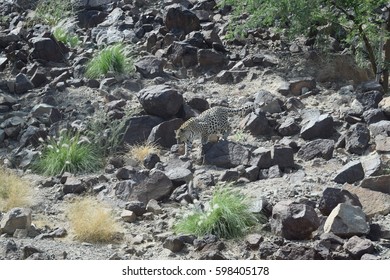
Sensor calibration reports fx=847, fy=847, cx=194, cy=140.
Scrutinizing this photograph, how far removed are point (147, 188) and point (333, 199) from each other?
2.39 meters

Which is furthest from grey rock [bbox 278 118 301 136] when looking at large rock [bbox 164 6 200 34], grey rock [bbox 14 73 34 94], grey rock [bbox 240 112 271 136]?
large rock [bbox 164 6 200 34]

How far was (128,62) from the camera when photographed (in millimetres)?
14867

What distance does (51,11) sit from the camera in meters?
18.7

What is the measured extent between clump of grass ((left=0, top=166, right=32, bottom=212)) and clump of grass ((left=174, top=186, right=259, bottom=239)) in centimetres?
232

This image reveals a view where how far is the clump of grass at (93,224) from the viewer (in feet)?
30.1

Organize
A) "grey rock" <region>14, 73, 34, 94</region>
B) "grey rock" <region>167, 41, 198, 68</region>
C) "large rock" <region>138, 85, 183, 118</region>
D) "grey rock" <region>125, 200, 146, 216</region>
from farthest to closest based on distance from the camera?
1. "grey rock" <region>167, 41, 198, 68</region>
2. "grey rock" <region>14, 73, 34, 94</region>
3. "large rock" <region>138, 85, 183, 118</region>
4. "grey rock" <region>125, 200, 146, 216</region>

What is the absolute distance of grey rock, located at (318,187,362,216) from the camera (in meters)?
9.02

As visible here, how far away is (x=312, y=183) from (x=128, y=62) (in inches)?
224

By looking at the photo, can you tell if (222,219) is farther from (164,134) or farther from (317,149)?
(164,134)

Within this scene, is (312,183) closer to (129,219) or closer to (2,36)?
(129,219)

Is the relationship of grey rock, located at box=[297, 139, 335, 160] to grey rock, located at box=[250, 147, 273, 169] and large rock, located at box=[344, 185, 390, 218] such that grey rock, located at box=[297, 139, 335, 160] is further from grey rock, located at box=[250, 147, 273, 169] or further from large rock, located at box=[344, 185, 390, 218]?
large rock, located at box=[344, 185, 390, 218]

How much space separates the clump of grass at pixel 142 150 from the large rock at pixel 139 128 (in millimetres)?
148

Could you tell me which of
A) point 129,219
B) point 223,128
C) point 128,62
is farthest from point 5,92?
point 129,219

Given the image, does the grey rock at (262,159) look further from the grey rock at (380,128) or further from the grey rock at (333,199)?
the grey rock at (333,199)
